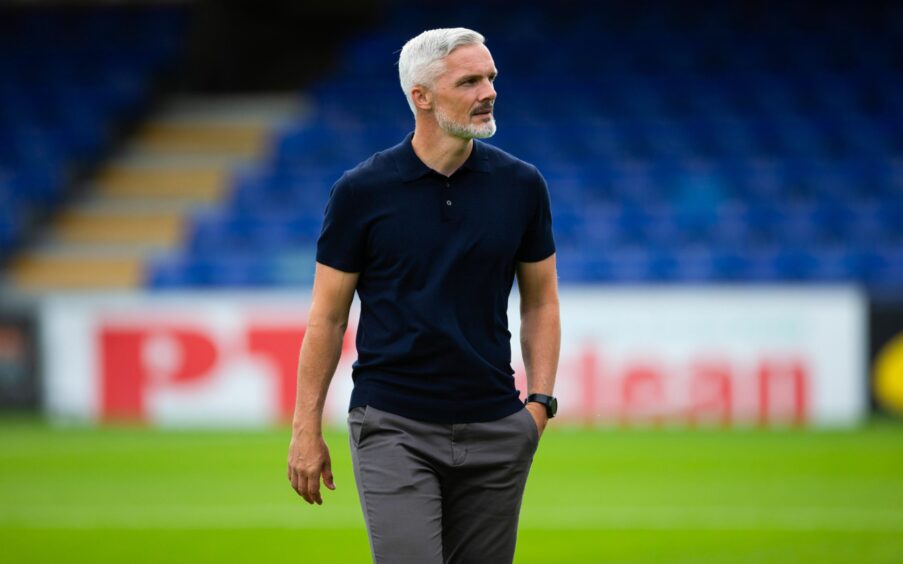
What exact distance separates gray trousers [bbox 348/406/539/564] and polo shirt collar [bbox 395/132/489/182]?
65 cm

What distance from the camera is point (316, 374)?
4.13m

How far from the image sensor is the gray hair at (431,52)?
4.02 m

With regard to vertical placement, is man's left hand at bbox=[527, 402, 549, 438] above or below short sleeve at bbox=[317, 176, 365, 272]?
below

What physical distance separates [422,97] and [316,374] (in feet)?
2.65

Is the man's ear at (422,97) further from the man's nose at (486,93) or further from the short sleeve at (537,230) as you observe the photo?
the short sleeve at (537,230)

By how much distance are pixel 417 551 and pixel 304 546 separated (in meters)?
4.83

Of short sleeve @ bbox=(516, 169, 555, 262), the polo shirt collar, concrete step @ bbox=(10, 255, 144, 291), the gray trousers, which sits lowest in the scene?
concrete step @ bbox=(10, 255, 144, 291)

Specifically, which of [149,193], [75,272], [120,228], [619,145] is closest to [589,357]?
[619,145]

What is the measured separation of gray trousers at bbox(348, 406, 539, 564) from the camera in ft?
13.1

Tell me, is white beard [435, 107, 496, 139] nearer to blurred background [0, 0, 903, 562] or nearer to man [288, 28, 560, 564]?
man [288, 28, 560, 564]

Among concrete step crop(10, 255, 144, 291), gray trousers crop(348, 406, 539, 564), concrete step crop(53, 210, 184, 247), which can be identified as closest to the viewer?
gray trousers crop(348, 406, 539, 564)

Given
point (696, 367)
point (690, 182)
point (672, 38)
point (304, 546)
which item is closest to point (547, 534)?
point (304, 546)

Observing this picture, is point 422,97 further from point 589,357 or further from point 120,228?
point 120,228

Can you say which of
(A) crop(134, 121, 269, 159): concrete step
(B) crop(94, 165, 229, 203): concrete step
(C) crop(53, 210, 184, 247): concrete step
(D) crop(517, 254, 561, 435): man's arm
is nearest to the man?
(D) crop(517, 254, 561, 435): man's arm
